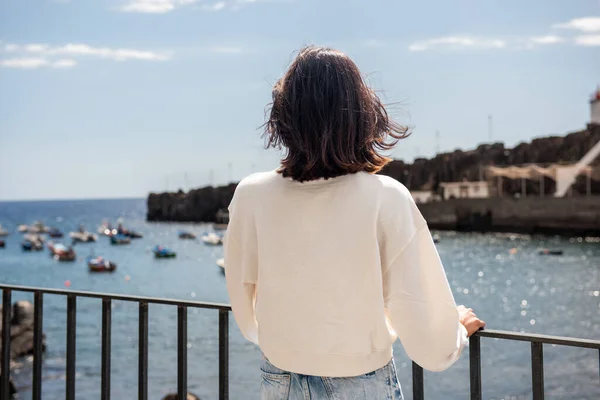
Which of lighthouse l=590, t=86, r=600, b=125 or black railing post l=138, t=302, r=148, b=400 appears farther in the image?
lighthouse l=590, t=86, r=600, b=125

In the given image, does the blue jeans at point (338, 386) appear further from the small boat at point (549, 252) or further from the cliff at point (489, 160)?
the cliff at point (489, 160)

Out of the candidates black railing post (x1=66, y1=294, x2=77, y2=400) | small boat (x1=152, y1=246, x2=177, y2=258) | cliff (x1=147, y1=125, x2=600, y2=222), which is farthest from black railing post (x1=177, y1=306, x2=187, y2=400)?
cliff (x1=147, y1=125, x2=600, y2=222)

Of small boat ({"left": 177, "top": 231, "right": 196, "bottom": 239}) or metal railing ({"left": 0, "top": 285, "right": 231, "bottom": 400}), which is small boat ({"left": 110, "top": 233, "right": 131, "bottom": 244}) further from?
metal railing ({"left": 0, "top": 285, "right": 231, "bottom": 400})

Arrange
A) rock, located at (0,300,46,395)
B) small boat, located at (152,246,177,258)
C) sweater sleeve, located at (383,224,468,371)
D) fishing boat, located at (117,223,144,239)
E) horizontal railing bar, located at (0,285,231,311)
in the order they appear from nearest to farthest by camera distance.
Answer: sweater sleeve, located at (383,224,468,371) < horizontal railing bar, located at (0,285,231,311) < rock, located at (0,300,46,395) < small boat, located at (152,246,177,258) < fishing boat, located at (117,223,144,239)

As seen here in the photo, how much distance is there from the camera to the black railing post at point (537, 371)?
163cm

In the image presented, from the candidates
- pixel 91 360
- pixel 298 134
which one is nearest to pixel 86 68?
pixel 91 360

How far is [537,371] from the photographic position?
1653 mm

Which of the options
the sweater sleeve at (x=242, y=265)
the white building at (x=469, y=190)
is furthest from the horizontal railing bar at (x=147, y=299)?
the white building at (x=469, y=190)

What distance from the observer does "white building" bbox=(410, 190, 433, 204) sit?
61.9 m

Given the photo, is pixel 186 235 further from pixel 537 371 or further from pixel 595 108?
pixel 537 371

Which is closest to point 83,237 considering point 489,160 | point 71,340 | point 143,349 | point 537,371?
point 489,160

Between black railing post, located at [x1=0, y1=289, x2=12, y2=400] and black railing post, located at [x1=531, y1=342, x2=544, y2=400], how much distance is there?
199 cm

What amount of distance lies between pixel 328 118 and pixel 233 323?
27.6 meters

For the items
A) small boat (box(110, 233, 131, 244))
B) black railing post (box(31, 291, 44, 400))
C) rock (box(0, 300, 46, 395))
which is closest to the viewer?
black railing post (box(31, 291, 44, 400))
